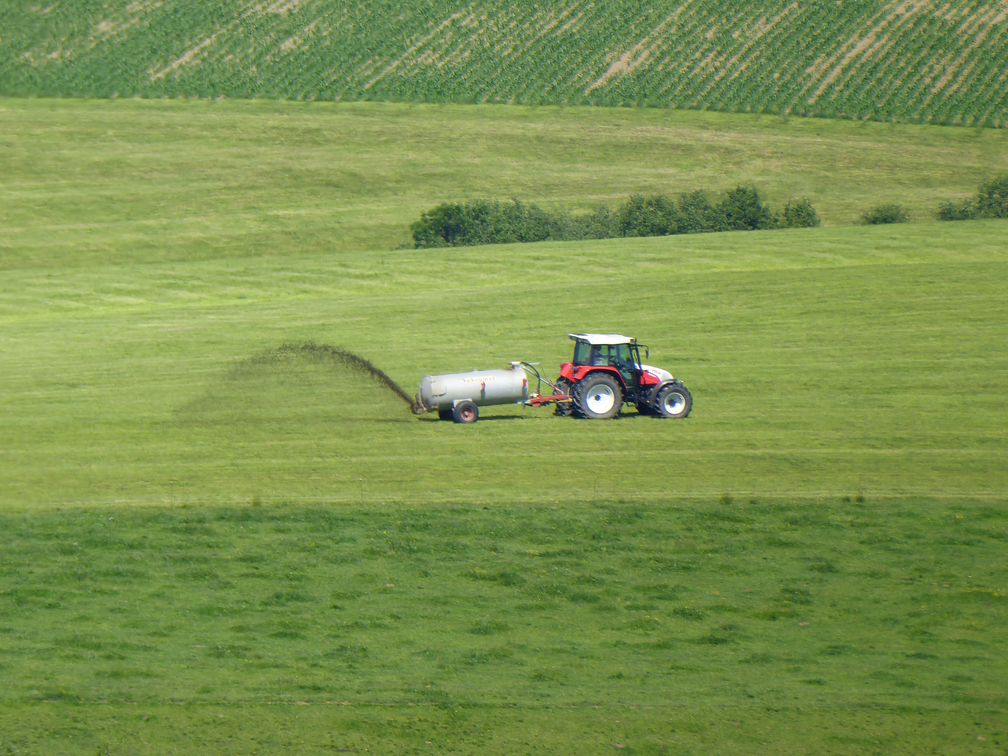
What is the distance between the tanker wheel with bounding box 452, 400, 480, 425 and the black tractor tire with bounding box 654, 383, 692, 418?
4.20 meters

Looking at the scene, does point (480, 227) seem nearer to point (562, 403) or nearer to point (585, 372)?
point (562, 403)

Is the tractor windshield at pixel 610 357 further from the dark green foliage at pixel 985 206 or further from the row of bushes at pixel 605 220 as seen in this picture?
the dark green foliage at pixel 985 206

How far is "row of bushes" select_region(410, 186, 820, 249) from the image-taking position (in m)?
61.7

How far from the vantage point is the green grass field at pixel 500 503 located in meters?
17.3

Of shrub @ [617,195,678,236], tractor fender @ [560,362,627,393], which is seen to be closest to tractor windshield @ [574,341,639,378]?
tractor fender @ [560,362,627,393]

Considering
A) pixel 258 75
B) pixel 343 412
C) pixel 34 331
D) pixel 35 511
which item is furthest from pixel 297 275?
pixel 258 75

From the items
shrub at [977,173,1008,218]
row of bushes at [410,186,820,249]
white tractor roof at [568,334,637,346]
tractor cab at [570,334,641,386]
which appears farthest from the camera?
shrub at [977,173,1008,218]

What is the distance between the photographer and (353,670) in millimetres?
18500

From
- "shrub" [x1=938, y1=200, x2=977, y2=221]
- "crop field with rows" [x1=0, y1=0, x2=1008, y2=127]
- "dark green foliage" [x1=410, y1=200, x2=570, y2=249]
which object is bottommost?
"dark green foliage" [x1=410, y1=200, x2=570, y2=249]

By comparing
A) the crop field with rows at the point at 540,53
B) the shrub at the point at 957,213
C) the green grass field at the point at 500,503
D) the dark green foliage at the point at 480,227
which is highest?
the crop field with rows at the point at 540,53

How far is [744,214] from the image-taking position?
64.0 meters

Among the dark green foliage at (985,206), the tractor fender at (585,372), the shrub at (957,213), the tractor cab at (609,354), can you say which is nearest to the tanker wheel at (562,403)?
the tractor fender at (585,372)

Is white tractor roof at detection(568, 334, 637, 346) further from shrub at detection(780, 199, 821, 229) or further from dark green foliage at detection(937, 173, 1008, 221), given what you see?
dark green foliage at detection(937, 173, 1008, 221)

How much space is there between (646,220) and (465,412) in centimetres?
3368
